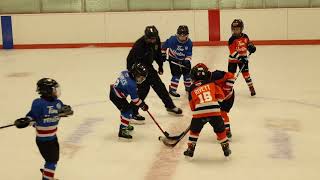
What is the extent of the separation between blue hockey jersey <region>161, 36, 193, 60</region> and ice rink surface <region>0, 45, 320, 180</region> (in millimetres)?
562

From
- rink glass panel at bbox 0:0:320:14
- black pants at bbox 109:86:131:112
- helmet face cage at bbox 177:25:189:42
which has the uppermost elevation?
rink glass panel at bbox 0:0:320:14

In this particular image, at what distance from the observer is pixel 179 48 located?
25.2 ft

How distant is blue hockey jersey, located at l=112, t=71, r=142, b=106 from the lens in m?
5.61

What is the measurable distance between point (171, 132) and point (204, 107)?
1.13 metres

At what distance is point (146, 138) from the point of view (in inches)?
234

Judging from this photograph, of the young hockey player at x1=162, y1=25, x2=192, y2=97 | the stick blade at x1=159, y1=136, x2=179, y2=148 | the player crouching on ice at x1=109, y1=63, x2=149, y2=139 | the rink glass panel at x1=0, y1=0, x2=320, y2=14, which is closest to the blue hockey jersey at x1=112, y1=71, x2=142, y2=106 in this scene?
the player crouching on ice at x1=109, y1=63, x2=149, y2=139

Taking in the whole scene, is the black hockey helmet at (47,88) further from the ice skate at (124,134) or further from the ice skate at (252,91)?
the ice skate at (252,91)

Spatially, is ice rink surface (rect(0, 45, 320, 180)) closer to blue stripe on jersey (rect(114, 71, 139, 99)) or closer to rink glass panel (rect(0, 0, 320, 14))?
blue stripe on jersey (rect(114, 71, 139, 99))

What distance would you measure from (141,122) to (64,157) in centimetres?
128

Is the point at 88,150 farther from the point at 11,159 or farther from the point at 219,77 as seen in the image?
the point at 219,77

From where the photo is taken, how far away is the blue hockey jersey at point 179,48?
25.1 ft

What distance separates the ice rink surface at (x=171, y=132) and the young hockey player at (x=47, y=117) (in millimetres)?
497

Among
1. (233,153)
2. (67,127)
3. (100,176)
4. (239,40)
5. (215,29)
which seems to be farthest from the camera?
(215,29)

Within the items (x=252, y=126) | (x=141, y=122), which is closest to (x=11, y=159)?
(x=141, y=122)
